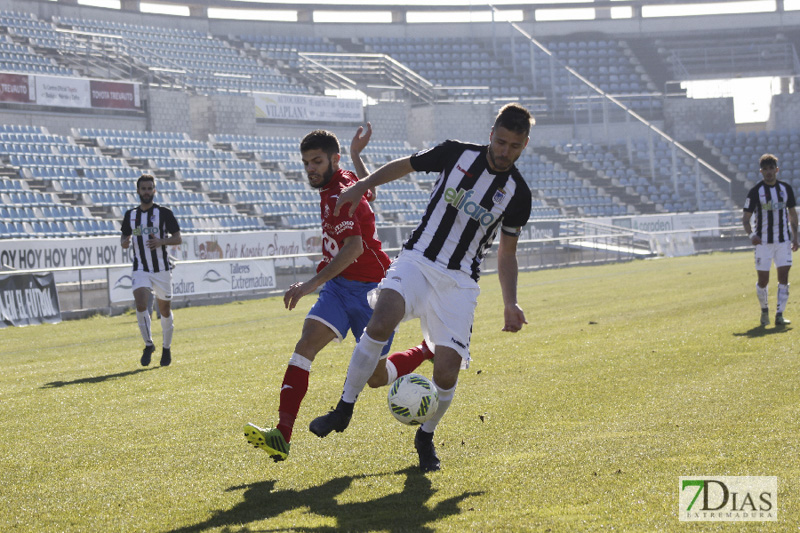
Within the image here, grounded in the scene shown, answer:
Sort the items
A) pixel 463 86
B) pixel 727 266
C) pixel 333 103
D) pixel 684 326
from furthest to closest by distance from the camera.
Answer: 1. pixel 463 86
2. pixel 333 103
3. pixel 727 266
4. pixel 684 326

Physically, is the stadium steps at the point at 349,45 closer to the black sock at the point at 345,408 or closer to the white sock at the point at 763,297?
the white sock at the point at 763,297

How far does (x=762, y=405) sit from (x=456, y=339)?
2582mm

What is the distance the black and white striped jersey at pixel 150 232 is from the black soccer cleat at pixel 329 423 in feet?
21.6

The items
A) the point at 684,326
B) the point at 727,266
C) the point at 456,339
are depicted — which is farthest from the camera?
the point at 727,266

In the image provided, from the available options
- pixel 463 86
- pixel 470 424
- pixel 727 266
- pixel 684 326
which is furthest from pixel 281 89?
pixel 470 424

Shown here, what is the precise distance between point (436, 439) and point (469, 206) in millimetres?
1594

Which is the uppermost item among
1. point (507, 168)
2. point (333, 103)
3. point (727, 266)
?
point (333, 103)

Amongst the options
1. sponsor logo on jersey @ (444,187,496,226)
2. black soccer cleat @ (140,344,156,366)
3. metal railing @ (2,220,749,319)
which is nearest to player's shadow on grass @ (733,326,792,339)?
sponsor logo on jersey @ (444,187,496,226)

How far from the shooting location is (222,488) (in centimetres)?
496

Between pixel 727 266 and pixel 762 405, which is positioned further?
pixel 727 266

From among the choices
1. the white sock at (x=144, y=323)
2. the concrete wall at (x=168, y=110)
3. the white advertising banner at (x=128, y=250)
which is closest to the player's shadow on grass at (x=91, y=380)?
the white sock at (x=144, y=323)

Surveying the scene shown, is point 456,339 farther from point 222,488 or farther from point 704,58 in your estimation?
point 704,58

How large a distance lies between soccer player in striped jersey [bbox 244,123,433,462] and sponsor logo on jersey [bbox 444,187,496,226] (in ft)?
1.78

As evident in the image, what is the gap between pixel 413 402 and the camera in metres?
5.15
